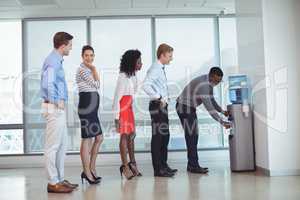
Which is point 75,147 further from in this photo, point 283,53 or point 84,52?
point 283,53

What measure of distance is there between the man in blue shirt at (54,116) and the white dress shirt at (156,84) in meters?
1.06

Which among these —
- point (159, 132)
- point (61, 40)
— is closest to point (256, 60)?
point (159, 132)

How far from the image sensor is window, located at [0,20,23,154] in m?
6.61

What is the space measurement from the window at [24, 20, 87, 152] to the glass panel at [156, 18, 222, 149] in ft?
4.80

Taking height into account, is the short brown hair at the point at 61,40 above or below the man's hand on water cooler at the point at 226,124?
above

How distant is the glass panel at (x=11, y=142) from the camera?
21.6 feet

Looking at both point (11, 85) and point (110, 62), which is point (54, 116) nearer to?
point (110, 62)

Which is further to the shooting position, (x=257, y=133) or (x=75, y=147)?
(x=75, y=147)

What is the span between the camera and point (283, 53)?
4.59m

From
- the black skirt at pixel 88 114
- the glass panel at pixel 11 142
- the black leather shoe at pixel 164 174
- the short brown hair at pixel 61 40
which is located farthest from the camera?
the glass panel at pixel 11 142

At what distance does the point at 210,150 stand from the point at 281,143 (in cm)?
210

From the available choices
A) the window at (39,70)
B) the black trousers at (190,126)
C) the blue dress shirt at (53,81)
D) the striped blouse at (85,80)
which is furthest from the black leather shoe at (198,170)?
the window at (39,70)

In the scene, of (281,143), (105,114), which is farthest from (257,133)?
(105,114)

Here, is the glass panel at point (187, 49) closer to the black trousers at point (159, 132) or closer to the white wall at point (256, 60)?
the white wall at point (256, 60)
